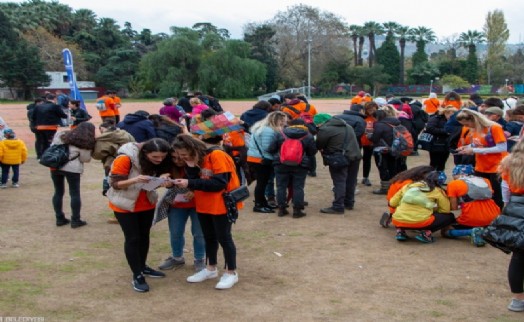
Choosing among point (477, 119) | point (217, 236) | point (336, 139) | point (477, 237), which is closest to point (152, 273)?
point (217, 236)

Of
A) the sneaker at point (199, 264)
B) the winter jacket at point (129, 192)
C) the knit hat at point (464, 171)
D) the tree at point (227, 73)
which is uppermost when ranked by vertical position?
the tree at point (227, 73)

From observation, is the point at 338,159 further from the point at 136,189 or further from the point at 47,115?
the point at 47,115

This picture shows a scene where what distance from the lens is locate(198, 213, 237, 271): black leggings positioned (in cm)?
469

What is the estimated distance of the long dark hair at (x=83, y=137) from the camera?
21.1 feet

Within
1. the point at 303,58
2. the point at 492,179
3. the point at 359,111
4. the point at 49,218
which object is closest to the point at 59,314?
the point at 49,218

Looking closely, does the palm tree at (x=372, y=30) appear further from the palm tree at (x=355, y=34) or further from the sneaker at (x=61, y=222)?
the sneaker at (x=61, y=222)

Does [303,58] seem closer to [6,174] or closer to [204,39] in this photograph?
[204,39]

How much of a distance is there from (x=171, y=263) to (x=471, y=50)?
79035mm

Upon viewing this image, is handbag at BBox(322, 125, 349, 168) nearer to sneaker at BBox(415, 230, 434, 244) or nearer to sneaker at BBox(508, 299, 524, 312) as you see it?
sneaker at BBox(415, 230, 434, 244)

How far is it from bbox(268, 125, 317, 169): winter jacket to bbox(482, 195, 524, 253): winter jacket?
135 inches

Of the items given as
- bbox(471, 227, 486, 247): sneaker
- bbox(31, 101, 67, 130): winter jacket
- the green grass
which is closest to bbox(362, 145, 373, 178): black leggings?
bbox(471, 227, 486, 247): sneaker

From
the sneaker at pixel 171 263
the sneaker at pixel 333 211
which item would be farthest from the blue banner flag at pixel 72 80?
the sneaker at pixel 171 263

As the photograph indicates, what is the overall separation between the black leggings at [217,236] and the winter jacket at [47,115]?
7.77 metres

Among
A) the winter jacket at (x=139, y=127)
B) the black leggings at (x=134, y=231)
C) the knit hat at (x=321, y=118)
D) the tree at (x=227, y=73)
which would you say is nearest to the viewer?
the black leggings at (x=134, y=231)
